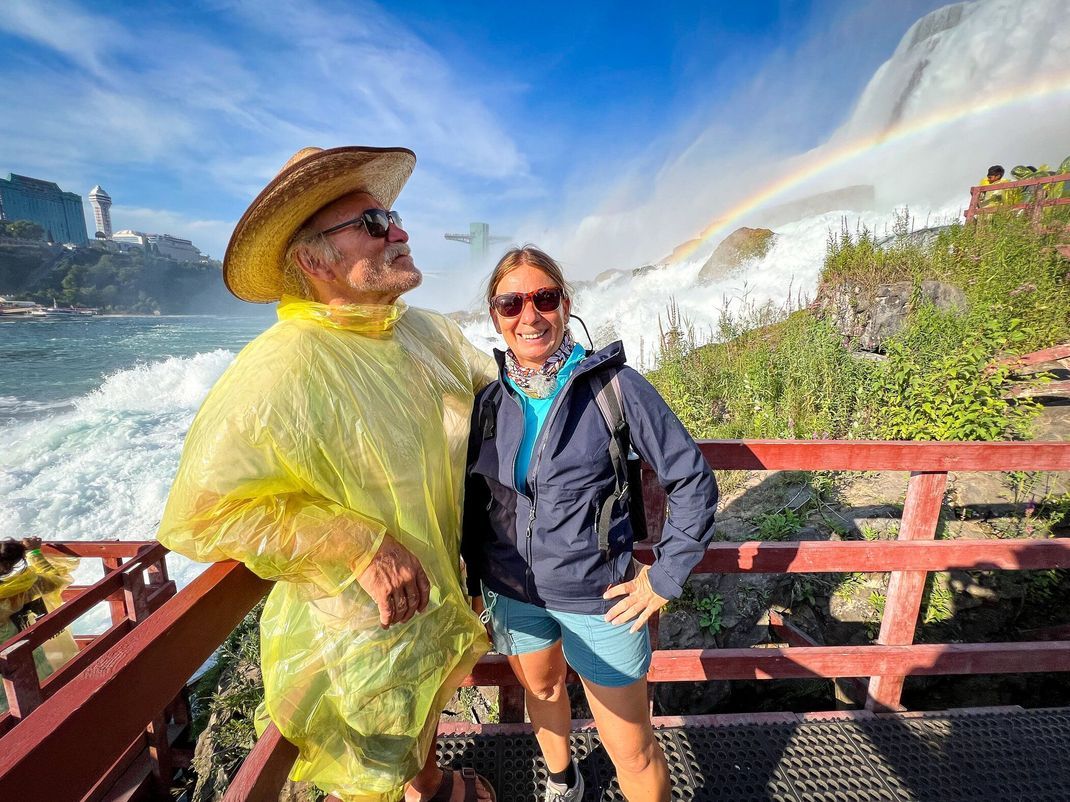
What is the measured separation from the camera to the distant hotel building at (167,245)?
81125 millimetres

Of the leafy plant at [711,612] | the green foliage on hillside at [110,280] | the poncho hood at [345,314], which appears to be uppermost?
the green foliage on hillside at [110,280]

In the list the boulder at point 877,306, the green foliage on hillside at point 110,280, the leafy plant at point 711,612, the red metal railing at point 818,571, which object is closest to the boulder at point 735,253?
the boulder at point 877,306

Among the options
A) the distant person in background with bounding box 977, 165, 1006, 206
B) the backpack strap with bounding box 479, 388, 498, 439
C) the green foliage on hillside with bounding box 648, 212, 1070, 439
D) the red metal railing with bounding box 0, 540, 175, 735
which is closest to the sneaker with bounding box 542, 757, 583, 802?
the backpack strap with bounding box 479, 388, 498, 439

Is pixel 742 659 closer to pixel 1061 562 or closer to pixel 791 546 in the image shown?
pixel 791 546

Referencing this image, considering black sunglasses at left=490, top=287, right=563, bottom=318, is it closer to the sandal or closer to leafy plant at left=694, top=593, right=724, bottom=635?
the sandal

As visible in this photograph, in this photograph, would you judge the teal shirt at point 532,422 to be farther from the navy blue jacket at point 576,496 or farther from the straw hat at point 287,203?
the straw hat at point 287,203

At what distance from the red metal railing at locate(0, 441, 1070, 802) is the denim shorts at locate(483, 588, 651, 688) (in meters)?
0.36

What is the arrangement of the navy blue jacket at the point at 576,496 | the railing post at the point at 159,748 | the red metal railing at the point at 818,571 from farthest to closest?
the railing post at the point at 159,748 < the navy blue jacket at the point at 576,496 < the red metal railing at the point at 818,571

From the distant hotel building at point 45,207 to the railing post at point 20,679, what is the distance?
92650 mm

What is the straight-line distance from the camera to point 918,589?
207cm

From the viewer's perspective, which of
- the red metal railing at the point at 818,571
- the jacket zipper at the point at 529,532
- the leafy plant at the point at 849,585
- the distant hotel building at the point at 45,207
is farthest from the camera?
the distant hotel building at the point at 45,207

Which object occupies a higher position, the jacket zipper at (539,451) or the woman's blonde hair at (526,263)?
the woman's blonde hair at (526,263)

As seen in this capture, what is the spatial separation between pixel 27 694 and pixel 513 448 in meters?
3.44

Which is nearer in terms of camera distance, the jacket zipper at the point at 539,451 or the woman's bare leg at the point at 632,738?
the jacket zipper at the point at 539,451
